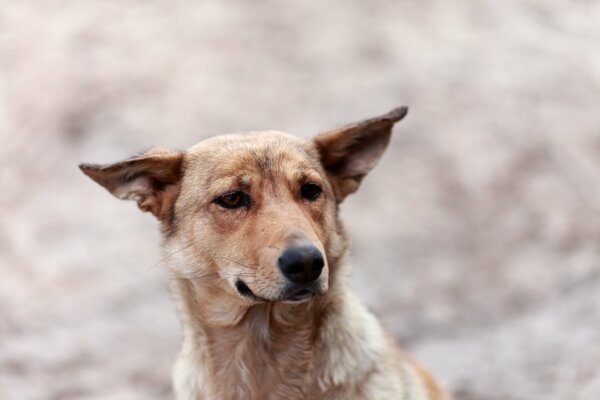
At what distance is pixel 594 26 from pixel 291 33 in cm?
409

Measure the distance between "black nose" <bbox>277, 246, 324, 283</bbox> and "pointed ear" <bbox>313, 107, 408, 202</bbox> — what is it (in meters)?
1.19

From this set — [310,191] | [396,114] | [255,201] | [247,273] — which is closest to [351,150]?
[396,114]

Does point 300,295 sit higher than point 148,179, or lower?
lower

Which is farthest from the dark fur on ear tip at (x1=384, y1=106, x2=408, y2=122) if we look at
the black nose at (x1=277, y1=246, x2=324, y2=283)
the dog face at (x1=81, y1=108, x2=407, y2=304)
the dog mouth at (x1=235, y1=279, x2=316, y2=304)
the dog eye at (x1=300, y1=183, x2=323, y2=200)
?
the dog mouth at (x1=235, y1=279, x2=316, y2=304)

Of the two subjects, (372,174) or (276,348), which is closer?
(276,348)

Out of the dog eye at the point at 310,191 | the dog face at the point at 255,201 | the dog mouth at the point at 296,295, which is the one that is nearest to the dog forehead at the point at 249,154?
the dog face at the point at 255,201

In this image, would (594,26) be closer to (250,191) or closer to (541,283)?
(541,283)

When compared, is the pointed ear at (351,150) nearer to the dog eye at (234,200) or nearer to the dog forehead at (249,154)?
the dog forehead at (249,154)

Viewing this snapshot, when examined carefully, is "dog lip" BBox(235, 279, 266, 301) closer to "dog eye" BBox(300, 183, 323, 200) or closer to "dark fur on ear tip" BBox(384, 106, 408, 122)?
"dog eye" BBox(300, 183, 323, 200)

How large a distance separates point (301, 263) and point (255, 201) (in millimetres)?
689

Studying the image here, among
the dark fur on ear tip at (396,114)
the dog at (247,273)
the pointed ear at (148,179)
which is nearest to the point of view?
the dog at (247,273)

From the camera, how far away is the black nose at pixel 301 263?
4727 millimetres

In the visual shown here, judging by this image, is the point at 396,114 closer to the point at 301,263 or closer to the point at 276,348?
the point at 301,263

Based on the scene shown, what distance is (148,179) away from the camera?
5.71m
